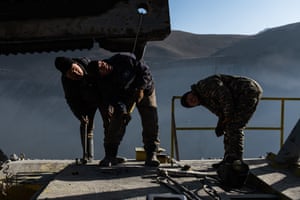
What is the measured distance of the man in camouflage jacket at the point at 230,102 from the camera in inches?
200

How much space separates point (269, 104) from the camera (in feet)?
114

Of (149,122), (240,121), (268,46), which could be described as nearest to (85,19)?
(149,122)

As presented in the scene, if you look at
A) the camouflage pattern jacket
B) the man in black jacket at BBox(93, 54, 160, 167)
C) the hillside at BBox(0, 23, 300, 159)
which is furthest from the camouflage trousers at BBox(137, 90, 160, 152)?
the hillside at BBox(0, 23, 300, 159)

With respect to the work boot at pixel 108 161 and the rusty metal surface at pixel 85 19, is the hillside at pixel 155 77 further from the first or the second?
the rusty metal surface at pixel 85 19

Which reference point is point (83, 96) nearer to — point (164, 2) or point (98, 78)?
point (98, 78)

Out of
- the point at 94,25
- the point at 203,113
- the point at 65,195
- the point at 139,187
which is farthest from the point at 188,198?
the point at 203,113

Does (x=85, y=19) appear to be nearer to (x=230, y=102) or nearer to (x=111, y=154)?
(x=111, y=154)

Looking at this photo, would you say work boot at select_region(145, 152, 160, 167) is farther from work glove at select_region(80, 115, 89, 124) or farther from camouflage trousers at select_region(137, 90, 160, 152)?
work glove at select_region(80, 115, 89, 124)

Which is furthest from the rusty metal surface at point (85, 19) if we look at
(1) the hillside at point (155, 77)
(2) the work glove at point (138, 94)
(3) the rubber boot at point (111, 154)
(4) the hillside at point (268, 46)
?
(4) the hillside at point (268, 46)

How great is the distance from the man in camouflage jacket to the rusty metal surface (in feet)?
3.83

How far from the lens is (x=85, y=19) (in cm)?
434

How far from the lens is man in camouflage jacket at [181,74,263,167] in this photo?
5086 millimetres

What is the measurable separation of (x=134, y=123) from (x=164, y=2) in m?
29.8

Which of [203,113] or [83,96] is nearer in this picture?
[83,96]
